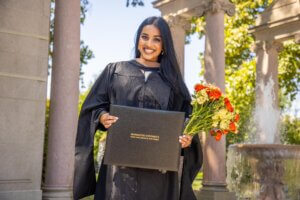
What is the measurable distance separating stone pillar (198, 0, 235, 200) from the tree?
13.4 metres

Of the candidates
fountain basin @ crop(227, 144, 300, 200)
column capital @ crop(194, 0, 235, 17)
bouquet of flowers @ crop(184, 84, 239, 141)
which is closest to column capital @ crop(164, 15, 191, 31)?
column capital @ crop(194, 0, 235, 17)

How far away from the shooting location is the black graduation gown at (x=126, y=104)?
4879 mm

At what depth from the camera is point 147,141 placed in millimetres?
4398

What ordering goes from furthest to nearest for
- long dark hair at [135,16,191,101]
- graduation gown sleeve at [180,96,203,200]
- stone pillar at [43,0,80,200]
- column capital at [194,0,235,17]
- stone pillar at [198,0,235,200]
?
column capital at [194,0,235,17] → stone pillar at [198,0,235,200] → stone pillar at [43,0,80,200] → long dark hair at [135,16,191,101] → graduation gown sleeve at [180,96,203,200]

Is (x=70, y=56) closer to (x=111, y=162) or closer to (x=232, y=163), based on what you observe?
(x=232, y=163)

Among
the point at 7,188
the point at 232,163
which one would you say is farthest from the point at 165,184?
the point at 232,163

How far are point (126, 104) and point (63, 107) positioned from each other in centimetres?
855

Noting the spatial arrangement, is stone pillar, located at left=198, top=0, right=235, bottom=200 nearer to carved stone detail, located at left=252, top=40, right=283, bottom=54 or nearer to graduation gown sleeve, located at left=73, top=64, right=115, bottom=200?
carved stone detail, located at left=252, top=40, right=283, bottom=54

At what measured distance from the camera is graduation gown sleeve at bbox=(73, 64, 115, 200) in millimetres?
4918

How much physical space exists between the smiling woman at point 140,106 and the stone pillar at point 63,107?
824cm

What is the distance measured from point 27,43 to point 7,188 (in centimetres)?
402

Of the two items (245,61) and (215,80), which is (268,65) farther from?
(245,61)

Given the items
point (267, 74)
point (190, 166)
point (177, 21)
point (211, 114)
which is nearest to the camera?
point (211, 114)

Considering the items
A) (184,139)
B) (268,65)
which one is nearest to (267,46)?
(268,65)
